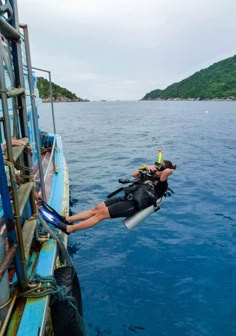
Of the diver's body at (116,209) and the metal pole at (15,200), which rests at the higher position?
the metal pole at (15,200)

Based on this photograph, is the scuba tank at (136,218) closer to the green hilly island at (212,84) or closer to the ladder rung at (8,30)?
the ladder rung at (8,30)

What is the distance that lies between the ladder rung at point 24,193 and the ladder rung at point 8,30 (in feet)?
5.22

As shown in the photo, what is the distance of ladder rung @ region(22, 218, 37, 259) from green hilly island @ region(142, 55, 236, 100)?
433 ft

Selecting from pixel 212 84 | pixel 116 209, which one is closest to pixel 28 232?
pixel 116 209

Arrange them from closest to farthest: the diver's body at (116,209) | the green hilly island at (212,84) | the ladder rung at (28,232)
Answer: the ladder rung at (28,232)
the diver's body at (116,209)
the green hilly island at (212,84)

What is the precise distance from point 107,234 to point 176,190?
163 inches

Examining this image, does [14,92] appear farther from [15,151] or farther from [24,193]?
[24,193]

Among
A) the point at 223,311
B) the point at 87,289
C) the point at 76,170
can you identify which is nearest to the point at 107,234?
the point at 87,289

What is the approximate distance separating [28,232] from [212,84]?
515ft

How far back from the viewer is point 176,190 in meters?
10.8

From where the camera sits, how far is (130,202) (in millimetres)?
5000

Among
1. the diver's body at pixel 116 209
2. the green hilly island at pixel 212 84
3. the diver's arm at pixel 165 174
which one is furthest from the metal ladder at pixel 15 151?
the green hilly island at pixel 212 84

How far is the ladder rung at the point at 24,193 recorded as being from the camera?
120 inches

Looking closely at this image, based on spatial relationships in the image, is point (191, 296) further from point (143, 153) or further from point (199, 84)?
point (199, 84)
